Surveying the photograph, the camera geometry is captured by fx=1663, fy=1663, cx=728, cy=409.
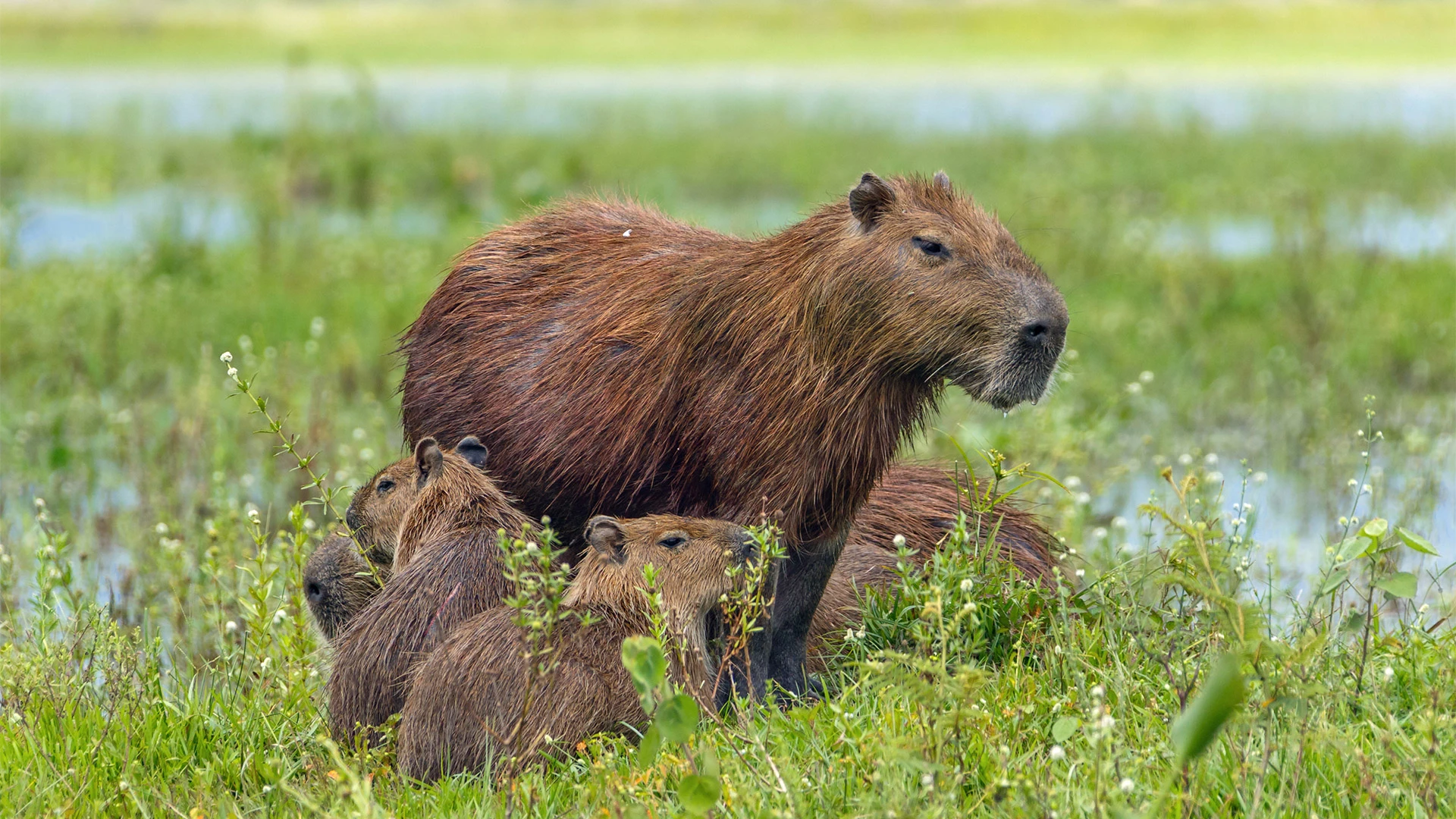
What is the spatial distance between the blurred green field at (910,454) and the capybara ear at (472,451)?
41 centimetres

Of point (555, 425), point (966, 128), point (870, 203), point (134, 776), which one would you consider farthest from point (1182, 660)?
point (966, 128)

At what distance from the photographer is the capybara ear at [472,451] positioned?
4.12m

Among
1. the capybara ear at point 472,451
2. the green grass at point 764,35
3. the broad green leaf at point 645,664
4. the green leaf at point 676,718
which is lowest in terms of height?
the green grass at point 764,35

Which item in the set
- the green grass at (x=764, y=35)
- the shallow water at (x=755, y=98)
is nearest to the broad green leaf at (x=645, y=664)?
the shallow water at (x=755, y=98)

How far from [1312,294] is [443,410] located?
19.4ft

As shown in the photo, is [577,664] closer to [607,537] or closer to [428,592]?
[607,537]

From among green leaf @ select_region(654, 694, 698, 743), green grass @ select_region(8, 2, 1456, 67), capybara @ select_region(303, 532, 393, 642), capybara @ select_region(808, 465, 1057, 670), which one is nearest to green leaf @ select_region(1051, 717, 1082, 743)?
green leaf @ select_region(654, 694, 698, 743)

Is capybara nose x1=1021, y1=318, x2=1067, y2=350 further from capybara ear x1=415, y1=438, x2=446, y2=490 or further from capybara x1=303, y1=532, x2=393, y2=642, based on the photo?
capybara x1=303, y1=532, x2=393, y2=642

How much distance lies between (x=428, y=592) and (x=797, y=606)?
88cm

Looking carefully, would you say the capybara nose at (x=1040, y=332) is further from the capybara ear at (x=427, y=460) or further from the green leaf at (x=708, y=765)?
the capybara ear at (x=427, y=460)

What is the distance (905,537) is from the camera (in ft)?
15.7

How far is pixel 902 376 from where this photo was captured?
383 cm

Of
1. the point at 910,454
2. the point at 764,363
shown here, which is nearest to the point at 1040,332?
the point at 764,363

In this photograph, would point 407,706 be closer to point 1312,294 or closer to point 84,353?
point 84,353
